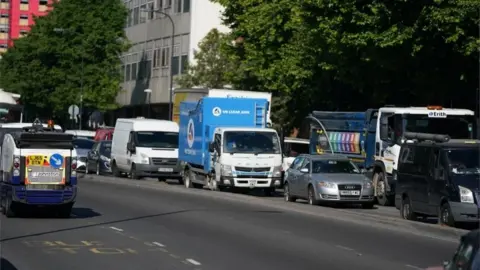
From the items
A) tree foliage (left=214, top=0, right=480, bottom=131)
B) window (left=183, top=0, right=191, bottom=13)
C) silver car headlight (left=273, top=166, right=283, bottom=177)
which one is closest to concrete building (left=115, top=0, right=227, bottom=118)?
window (left=183, top=0, right=191, bottom=13)

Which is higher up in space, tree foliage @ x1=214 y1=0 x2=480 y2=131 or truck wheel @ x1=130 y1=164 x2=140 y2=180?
tree foliage @ x1=214 y1=0 x2=480 y2=131

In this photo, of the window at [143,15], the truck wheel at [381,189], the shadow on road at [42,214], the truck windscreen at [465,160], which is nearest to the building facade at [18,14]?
the window at [143,15]

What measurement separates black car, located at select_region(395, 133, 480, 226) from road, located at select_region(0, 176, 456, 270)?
124 centimetres

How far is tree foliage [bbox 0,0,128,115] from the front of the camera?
3219 inches

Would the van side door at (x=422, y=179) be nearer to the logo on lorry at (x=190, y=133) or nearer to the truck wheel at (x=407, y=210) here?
the truck wheel at (x=407, y=210)

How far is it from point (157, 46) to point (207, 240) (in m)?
63.7

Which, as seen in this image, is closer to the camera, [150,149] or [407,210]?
[407,210]

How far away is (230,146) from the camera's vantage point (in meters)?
36.5

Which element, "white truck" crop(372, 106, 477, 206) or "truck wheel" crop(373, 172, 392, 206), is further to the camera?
"truck wheel" crop(373, 172, 392, 206)

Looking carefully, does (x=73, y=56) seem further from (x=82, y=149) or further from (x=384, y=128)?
(x=384, y=128)

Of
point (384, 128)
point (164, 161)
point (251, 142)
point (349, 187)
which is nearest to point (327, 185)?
point (349, 187)

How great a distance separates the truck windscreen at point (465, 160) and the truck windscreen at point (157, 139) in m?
22.2

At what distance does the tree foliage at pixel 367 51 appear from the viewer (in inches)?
1380

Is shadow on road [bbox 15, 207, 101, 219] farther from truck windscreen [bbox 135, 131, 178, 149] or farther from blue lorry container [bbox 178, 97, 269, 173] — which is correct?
truck windscreen [bbox 135, 131, 178, 149]
